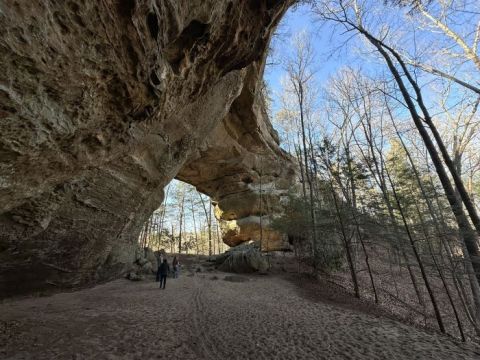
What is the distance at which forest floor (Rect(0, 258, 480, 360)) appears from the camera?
15.3 feet

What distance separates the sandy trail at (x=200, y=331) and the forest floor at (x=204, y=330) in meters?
0.02

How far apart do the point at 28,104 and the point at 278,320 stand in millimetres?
7635

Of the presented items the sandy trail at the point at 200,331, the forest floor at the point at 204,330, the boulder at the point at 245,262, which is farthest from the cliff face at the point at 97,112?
the boulder at the point at 245,262

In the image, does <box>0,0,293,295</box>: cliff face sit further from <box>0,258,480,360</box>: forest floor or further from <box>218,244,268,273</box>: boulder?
<box>218,244,268,273</box>: boulder

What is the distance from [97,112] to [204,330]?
5705mm


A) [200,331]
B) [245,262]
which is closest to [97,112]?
[200,331]

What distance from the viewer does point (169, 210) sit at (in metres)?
30.4

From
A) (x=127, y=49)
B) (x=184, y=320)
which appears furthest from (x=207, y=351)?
(x=127, y=49)

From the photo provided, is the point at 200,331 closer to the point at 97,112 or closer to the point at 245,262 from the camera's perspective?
the point at 97,112

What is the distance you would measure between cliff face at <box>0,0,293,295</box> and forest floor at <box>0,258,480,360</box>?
1219mm

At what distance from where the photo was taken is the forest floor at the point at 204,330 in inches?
183

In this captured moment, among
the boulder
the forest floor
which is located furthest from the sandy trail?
the boulder

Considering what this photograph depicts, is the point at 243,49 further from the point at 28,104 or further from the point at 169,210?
the point at 169,210

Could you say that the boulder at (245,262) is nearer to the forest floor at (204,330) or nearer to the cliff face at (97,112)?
the forest floor at (204,330)
